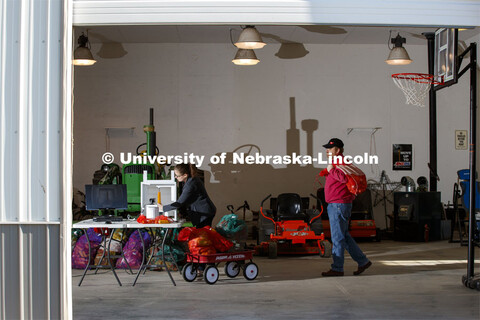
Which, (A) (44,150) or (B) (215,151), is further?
(B) (215,151)

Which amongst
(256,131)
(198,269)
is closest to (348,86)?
(256,131)

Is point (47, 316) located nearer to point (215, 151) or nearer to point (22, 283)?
point (22, 283)

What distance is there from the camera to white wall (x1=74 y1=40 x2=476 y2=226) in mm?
13117

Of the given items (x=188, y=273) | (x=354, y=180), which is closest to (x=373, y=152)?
(x=354, y=180)

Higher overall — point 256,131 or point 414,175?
point 256,131

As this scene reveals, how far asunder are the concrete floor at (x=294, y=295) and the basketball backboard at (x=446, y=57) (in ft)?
7.50

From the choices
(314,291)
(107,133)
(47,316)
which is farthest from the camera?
(107,133)

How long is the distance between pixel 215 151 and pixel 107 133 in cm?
215

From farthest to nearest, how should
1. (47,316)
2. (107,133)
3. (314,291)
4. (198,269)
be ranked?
(107,133), (198,269), (314,291), (47,316)

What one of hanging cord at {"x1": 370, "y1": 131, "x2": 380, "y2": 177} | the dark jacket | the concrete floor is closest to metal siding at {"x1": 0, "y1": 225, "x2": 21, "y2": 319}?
A: the concrete floor

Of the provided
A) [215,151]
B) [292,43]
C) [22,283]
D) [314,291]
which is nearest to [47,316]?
[22,283]

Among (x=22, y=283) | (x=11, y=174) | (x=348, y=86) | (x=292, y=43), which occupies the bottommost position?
(x=22, y=283)

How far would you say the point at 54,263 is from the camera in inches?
189

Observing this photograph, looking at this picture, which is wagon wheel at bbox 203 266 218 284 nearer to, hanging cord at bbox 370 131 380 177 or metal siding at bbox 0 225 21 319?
metal siding at bbox 0 225 21 319
